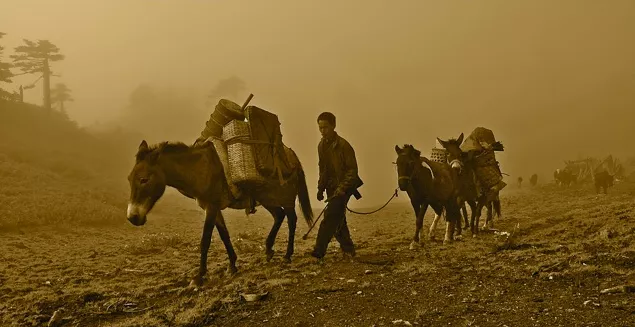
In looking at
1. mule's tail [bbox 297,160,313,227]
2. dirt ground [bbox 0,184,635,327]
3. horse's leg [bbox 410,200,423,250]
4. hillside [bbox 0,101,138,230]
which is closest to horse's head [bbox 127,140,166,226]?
dirt ground [bbox 0,184,635,327]

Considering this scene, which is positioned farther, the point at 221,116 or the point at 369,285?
the point at 221,116

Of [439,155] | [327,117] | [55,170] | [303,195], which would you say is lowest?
[303,195]

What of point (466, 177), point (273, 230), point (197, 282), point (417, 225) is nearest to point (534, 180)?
point (466, 177)

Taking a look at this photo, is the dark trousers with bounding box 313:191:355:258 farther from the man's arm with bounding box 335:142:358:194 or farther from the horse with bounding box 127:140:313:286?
the horse with bounding box 127:140:313:286

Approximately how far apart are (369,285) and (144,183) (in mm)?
4078

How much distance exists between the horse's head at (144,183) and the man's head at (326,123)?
320 centimetres

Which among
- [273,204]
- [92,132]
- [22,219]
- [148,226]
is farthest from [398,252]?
[92,132]

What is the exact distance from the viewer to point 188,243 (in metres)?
14.0

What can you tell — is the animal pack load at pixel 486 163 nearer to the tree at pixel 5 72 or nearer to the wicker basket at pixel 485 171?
the wicker basket at pixel 485 171

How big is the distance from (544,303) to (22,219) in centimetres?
1934

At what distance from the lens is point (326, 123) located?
28.9 ft

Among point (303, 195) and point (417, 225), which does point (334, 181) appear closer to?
point (303, 195)

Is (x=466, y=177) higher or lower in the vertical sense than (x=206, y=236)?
higher

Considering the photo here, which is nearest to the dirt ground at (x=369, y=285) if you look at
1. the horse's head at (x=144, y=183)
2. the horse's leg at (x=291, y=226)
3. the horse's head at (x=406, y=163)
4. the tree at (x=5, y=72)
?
the horse's leg at (x=291, y=226)
